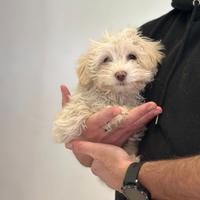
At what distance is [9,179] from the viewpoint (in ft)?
7.65

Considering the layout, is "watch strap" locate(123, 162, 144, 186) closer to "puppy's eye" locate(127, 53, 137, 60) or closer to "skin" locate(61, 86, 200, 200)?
"skin" locate(61, 86, 200, 200)

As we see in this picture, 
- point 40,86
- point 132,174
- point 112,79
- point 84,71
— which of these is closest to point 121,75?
point 112,79

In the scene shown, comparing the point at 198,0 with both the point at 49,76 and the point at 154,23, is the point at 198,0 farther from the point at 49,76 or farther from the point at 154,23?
the point at 49,76

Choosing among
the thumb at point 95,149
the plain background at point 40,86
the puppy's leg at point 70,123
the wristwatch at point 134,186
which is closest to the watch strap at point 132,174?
the wristwatch at point 134,186

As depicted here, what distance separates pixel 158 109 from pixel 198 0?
0.30 m

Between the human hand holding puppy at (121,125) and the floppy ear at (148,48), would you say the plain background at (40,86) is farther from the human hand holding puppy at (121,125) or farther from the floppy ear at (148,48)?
the human hand holding puppy at (121,125)

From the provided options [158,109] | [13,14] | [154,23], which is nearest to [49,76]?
[13,14]

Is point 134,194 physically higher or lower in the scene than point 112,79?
lower

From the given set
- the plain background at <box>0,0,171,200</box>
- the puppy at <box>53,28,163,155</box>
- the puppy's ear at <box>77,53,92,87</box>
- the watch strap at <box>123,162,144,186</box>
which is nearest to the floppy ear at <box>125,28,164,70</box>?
the puppy at <box>53,28,163,155</box>

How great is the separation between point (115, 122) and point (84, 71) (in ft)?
0.60

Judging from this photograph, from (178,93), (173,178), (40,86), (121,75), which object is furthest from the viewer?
(40,86)

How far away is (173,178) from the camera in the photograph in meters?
0.79

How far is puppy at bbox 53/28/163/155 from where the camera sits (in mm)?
1027

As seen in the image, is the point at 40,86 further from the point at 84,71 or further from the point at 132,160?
the point at 132,160
